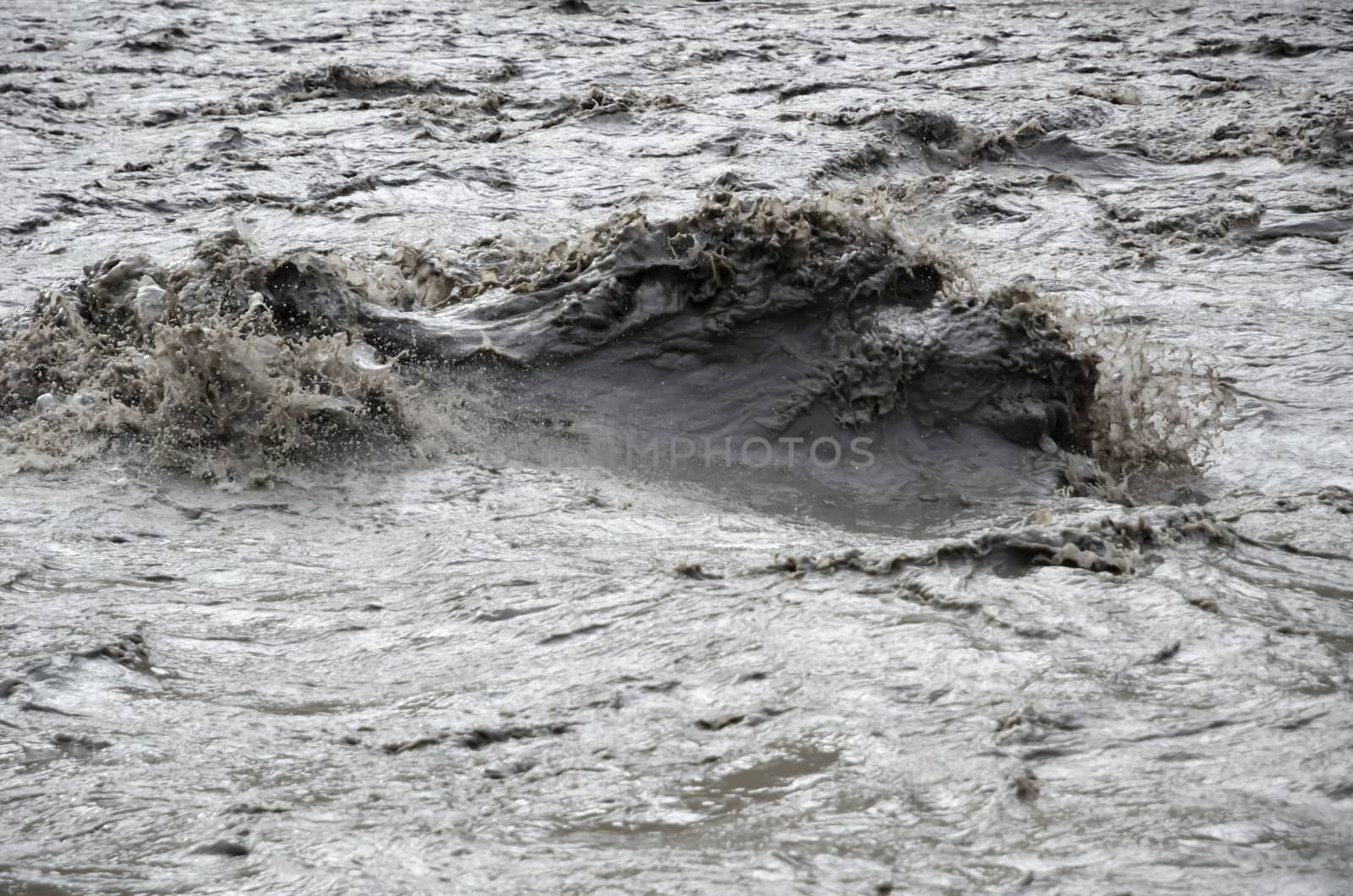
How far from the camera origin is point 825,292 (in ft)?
16.6

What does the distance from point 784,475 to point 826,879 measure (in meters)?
2.56

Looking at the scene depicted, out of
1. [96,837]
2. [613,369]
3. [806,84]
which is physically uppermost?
[806,84]

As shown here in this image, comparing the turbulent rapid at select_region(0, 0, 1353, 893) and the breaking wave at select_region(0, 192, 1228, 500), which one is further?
the breaking wave at select_region(0, 192, 1228, 500)

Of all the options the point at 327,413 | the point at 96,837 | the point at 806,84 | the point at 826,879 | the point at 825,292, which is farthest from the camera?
the point at 806,84

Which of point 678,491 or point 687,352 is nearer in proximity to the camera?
point 678,491

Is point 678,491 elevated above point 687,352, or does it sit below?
below

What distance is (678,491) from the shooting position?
4586 mm

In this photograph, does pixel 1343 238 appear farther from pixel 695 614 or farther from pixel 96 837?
pixel 96 837

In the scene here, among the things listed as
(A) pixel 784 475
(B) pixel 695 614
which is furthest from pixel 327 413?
(B) pixel 695 614

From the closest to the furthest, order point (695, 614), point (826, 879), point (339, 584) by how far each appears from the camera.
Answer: point (826, 879) → point (695, 614) → point (339, 584)

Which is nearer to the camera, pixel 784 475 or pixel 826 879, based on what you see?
pixel 826 879

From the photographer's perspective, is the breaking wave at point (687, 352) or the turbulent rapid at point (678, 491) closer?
the turbulent rapid at point (678, 491)

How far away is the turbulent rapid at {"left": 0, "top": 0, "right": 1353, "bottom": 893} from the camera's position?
8.21 feet

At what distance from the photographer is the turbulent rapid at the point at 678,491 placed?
250 cm
